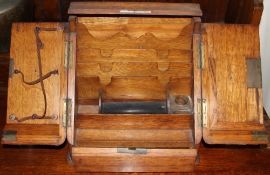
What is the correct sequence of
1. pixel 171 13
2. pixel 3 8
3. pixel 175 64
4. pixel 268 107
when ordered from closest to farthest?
pixel 171 13
pixel 175 64
pixel 3 8
pixel 268 107

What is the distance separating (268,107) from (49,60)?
1255 mm

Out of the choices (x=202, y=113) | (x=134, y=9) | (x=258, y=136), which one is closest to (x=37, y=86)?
(x=134, y=9)

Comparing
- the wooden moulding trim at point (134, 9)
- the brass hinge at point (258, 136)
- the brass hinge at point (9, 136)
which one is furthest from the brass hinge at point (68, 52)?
the brass hinge at point (258, 136)

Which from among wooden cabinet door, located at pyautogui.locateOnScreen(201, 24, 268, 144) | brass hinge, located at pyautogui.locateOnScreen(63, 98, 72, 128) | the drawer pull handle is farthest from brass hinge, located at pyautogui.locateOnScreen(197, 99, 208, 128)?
brass hinge, located at pyautogui.locateOnScreen(63, 98, 72, 128)

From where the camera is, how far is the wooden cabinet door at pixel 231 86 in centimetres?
165

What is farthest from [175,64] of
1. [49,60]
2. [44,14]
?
[44,14]

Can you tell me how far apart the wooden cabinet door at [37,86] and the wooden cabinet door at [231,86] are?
636mm

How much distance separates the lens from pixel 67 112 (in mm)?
1636

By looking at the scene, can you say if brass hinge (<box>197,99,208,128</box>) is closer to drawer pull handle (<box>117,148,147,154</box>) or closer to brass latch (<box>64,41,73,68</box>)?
drawer pull handle (<box>117,148,147,154</box>)

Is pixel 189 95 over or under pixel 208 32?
under

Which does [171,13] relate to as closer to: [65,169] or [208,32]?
[208,32]

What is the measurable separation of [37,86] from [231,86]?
2.83 ft

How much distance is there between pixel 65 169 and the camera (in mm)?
1783

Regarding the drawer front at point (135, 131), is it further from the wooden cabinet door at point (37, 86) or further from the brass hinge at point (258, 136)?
the brass hinge at point (258, 136)
